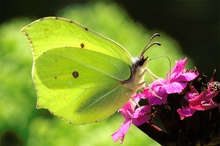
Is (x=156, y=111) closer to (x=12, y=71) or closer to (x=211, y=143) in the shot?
(x=211, y=143)

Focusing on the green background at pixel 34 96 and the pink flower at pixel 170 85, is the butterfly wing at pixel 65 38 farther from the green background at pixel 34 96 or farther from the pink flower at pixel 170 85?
the green background at pixel 34 96

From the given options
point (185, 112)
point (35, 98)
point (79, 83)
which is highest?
point (185, 112)

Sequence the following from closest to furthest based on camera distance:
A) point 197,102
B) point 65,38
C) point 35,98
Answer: point 197,102, point 65,38, point 35,98

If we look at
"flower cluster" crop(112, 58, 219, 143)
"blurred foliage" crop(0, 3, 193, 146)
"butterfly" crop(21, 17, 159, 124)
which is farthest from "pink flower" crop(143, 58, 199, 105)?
"blurred foliage" crop(0, 3, 193, 146)

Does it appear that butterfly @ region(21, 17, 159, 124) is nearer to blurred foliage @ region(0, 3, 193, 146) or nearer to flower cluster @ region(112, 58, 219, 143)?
flower cluster @ region(112, 58, 219, 143)

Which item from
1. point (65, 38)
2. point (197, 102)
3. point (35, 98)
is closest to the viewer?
point (197, 102)

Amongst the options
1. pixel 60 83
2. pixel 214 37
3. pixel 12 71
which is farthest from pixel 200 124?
pixel 214 37

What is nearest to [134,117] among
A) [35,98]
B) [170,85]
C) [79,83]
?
[170,85]

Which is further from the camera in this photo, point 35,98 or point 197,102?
point 35,98

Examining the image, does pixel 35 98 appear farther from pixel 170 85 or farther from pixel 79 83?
pixel 170 85
